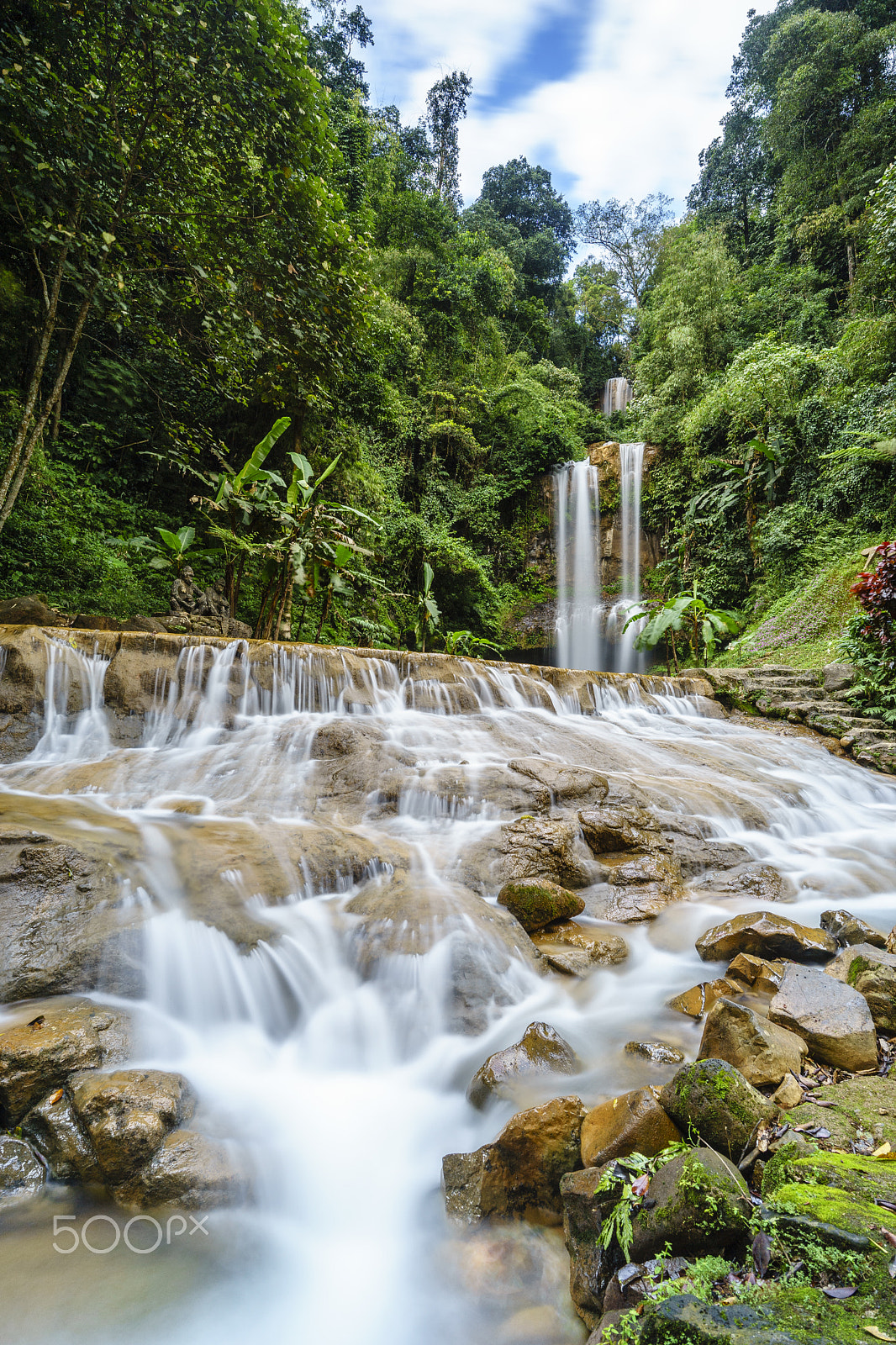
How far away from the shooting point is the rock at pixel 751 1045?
1906mm

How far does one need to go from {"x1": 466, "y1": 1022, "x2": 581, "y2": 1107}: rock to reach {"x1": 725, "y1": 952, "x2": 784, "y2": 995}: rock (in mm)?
961

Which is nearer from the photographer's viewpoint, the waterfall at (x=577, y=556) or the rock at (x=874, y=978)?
the rock at (x=874, y=978)

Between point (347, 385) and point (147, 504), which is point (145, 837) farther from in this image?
point (347, 385)

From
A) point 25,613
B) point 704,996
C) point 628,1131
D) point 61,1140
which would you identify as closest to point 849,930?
point 704,996

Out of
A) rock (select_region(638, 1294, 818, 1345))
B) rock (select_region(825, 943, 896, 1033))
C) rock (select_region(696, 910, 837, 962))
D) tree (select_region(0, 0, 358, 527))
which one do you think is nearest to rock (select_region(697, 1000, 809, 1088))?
rock (select_region(825, 943, 896, 1033))

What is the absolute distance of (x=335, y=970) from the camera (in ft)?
9.48

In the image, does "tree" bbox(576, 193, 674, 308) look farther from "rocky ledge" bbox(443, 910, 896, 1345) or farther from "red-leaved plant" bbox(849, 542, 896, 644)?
"rocky ledge" bbox(443, 910, 896, 1345)

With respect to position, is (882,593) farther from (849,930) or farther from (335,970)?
(335,970)

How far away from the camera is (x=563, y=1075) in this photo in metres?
2.28

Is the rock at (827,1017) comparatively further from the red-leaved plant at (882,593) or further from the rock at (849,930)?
the red-leaved plant at (882,593)

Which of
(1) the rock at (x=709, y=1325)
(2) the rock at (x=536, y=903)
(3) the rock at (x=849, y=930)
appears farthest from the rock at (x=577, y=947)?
(1) the rock at (x=709, y=1325)

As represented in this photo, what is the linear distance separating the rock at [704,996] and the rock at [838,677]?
305 inches

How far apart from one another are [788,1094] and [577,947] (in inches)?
59.8

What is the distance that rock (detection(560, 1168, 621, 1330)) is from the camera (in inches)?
57.9
